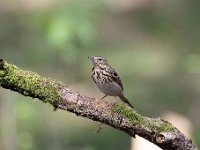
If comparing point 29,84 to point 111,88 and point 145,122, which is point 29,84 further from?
point 111,88

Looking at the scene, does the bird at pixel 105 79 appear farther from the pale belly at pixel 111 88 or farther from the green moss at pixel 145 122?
the green moss at pixel 145 122

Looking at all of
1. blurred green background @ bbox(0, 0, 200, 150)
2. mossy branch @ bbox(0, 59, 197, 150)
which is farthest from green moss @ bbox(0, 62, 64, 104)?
blurred green background @ bbox(0, 0, 200, 150)

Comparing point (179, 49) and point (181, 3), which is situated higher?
point (181, 3)

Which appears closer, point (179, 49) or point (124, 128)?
point (124, 128)

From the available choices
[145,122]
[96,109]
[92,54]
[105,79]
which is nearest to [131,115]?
[145,122]

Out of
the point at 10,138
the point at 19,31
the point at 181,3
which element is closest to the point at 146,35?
the point at 181,3

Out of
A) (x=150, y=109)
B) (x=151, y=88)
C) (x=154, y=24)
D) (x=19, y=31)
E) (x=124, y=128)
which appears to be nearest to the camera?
(x=124, y=128)

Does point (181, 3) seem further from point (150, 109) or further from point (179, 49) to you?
point (150, 109)
